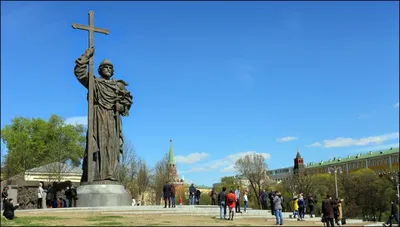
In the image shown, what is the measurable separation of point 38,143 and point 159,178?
1658 cm

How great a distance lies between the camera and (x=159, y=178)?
195ft

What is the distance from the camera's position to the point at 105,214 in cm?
1669

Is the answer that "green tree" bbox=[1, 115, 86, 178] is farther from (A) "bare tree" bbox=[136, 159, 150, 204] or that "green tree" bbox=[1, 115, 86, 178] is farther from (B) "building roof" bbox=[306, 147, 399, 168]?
(B) "building roof" bbox=[306, 147, 399, 168]

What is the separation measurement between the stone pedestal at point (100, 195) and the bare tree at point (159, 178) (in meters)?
37.5

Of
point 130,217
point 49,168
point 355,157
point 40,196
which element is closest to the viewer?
point 130,217

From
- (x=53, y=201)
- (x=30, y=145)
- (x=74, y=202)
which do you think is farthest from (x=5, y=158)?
(x=74, y=202)

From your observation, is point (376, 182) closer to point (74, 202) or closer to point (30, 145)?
point (30, 145)

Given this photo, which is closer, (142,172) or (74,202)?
(74,202)

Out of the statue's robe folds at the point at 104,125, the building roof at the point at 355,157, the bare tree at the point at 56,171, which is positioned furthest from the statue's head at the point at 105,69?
the building roof at the point at 355,157

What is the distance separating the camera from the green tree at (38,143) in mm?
54500

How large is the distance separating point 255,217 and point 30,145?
4371cm

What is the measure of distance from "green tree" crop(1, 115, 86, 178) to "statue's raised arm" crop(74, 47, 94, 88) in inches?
1483

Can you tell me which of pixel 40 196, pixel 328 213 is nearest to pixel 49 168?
pixel 40 196

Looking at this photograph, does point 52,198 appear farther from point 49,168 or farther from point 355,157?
point 355,157
